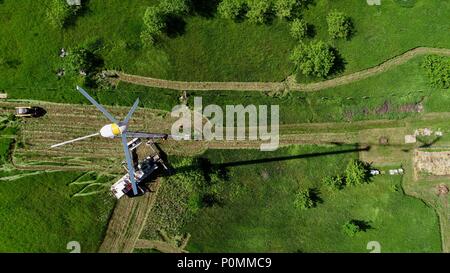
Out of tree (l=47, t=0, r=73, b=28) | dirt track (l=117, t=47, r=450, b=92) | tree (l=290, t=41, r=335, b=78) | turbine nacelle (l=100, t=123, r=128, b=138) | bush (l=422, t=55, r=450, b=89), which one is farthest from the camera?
bush (l=422, t=55, r=450, b=89)

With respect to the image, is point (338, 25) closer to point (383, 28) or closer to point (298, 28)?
point (298, 28)

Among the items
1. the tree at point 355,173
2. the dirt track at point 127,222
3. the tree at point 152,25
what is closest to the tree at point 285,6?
the tree at point 152,25

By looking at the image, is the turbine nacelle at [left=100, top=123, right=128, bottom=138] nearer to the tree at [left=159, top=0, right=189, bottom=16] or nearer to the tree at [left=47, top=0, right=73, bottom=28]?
the tree at [left=159, top=0, right=189, bottom=16]

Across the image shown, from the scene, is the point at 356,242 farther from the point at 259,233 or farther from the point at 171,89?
the point at 171,89

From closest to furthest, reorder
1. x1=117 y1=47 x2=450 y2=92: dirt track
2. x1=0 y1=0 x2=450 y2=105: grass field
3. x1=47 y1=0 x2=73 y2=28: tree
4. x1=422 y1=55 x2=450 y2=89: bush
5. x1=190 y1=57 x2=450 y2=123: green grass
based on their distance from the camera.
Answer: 1. x1=47 y1=0 x2=73 y2=28: tree
2. x1=0 y1=0 x2=450 y2=105: grass field
3. x1=117 y1=47 x2=450 y2=92: dirt track
4. x1=422 y1=55 x2=450 y2=89: bush
5. x1=190 y1=57 x2=450 y2=123: green grass

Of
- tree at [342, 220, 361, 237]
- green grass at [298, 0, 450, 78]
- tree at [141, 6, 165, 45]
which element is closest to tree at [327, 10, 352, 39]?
green grass at [298, 0, 450, 78]
